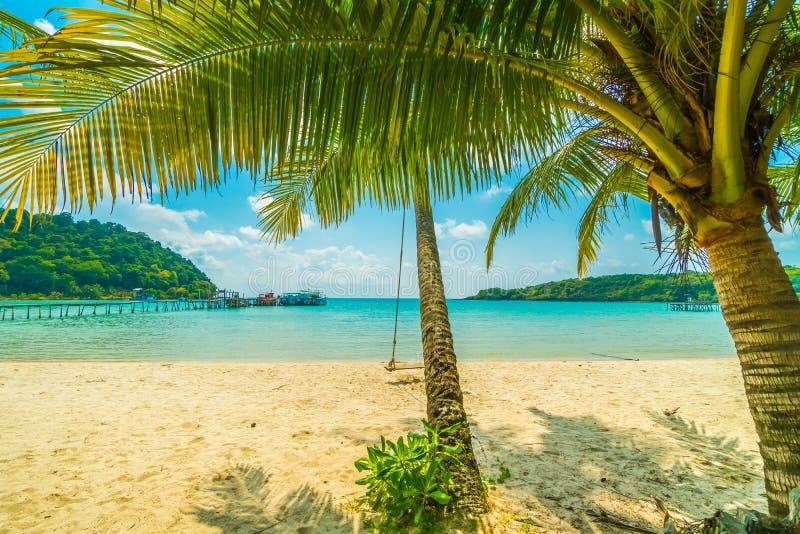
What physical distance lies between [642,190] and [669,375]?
21.2 feet

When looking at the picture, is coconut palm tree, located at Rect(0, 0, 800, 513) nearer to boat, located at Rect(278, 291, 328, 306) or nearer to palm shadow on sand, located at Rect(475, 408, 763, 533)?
palm shadow on sand, located at Rect(475, 408, 763, 533)

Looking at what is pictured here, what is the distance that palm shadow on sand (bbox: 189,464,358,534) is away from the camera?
2590mm

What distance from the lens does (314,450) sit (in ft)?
13.0

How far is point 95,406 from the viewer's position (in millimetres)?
5703

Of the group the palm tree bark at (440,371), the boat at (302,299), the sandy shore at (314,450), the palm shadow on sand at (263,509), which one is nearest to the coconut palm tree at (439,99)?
the palm tree bark at (440,371)

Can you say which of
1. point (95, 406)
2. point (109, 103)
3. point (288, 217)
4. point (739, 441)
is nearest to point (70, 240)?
point (95, 406)

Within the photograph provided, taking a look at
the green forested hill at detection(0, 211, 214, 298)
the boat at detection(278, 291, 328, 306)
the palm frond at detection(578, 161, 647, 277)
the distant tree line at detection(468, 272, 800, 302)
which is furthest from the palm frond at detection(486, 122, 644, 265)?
the boat at detection(278, 291, 328, 306)

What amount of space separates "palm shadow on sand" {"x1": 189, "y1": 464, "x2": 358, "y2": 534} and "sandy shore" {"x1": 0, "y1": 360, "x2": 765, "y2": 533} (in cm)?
1

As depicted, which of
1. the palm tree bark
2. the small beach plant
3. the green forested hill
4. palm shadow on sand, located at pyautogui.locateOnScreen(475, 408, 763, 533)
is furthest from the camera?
the green forested hill

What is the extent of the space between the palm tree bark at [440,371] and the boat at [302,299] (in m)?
76.1

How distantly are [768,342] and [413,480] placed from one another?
80.5 inches

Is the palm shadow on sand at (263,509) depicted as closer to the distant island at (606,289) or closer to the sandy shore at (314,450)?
the sandy shore at (314,450)

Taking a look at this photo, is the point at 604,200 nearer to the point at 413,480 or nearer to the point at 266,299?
the point at 413,480

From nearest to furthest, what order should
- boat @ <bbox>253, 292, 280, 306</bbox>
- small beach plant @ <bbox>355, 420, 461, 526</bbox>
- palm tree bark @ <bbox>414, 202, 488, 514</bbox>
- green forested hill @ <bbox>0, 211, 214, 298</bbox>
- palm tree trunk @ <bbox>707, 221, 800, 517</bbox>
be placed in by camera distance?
1. palm tree trunk @ <bbox>707, 221, 800, 517</bbox>
2. small beach plant @ <bbox>355, 420, 461, 526</bbox>
3. palm tree bark @ <bbox>414, 202, 488, 514</bbox>
4. green forested hill @ <bbox>0, 211, 214, 298</bbox>
5. boat @ <bbox>253, 292, 280, 306</bbox>
